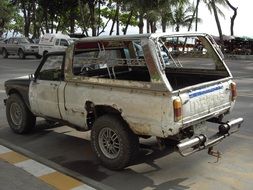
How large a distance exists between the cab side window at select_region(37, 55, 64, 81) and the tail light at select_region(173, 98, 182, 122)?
228 centimetres

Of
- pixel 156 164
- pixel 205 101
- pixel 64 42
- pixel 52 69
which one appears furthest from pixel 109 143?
pixel 64 42

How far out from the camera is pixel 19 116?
27.3 feet

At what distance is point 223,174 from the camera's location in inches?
233

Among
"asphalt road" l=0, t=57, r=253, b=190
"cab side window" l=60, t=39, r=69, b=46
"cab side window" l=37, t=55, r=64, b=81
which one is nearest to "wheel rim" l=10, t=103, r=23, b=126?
"asphalt road" l=0, t=57, r=253, b=190

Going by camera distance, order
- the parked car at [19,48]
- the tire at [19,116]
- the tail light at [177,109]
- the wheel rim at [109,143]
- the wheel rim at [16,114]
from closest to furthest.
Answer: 1. the tail light at [177,109]
2. the wheel rim at [109,143]
3. the tire at [19,116]
4. the wheel rim at [16,114]
5. the parked car at [19,48]

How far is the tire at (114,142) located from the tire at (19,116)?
2.13 meters

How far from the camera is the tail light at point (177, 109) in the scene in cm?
543

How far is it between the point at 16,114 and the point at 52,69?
1.46 meters

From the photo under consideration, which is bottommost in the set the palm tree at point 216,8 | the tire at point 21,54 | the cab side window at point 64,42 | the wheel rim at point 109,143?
the wheel rim at point 109,143

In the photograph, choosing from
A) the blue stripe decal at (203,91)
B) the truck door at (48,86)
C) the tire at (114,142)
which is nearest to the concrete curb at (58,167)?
the tire at (114,142)

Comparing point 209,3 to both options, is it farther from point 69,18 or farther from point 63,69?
point 63,69

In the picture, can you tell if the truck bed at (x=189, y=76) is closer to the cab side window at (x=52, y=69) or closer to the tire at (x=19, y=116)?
the cab side window at (x=52, y=69)

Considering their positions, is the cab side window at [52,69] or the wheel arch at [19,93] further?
the wheel arch at [19,93]

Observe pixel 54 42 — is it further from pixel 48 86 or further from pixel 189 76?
pixel 189 76
